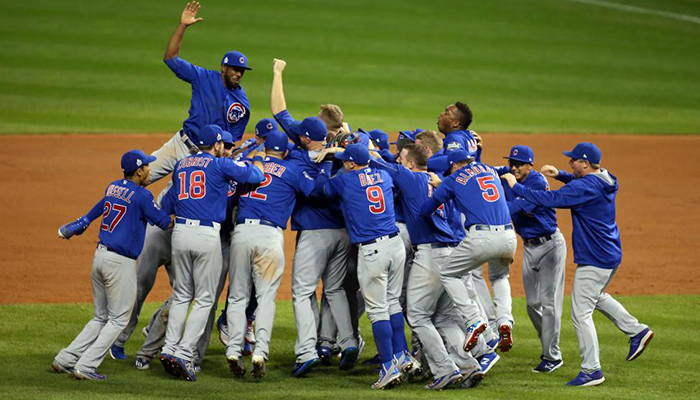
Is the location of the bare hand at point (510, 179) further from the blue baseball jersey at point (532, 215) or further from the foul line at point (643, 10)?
the foul line at point (643, 10)

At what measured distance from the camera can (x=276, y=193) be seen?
9.42m

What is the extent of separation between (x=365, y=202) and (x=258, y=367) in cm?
176

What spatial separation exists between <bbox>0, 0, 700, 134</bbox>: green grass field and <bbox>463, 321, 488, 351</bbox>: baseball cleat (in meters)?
13.8

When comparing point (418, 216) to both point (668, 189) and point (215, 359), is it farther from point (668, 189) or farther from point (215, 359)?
point (668, 189)

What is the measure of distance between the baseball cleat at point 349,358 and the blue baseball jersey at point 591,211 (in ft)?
7.21

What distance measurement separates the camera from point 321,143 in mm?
9781

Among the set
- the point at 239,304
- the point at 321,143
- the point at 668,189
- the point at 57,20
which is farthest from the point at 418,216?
the point at 57,20

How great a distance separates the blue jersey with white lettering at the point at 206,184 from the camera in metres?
9.08

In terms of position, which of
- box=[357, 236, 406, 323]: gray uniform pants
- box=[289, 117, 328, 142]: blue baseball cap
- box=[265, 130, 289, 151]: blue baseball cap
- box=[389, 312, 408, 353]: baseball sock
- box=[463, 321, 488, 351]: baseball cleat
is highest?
box=[289, 117, 328, 142]: blue baseball cap

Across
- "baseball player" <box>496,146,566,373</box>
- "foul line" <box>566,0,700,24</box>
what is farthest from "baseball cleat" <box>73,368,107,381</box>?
"foul line" <box>566,0,700,24</box>

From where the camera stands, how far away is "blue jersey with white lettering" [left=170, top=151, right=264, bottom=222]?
357 inches

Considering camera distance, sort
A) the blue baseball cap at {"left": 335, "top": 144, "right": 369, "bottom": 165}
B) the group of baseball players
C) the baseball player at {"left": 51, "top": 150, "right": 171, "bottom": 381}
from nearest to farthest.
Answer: the baseball player at {"left": 51, "top": 150, "right": 171, "bottom": 381} < the group of baseball players < the blue baseball cap at {"left": 335, "top": 144, "right": 369, "bottom": 165}

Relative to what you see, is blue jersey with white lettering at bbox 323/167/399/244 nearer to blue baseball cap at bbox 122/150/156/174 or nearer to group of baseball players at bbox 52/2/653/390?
group of baseball players at bbox 52/2/653/390

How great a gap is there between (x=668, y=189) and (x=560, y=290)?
9.75m
